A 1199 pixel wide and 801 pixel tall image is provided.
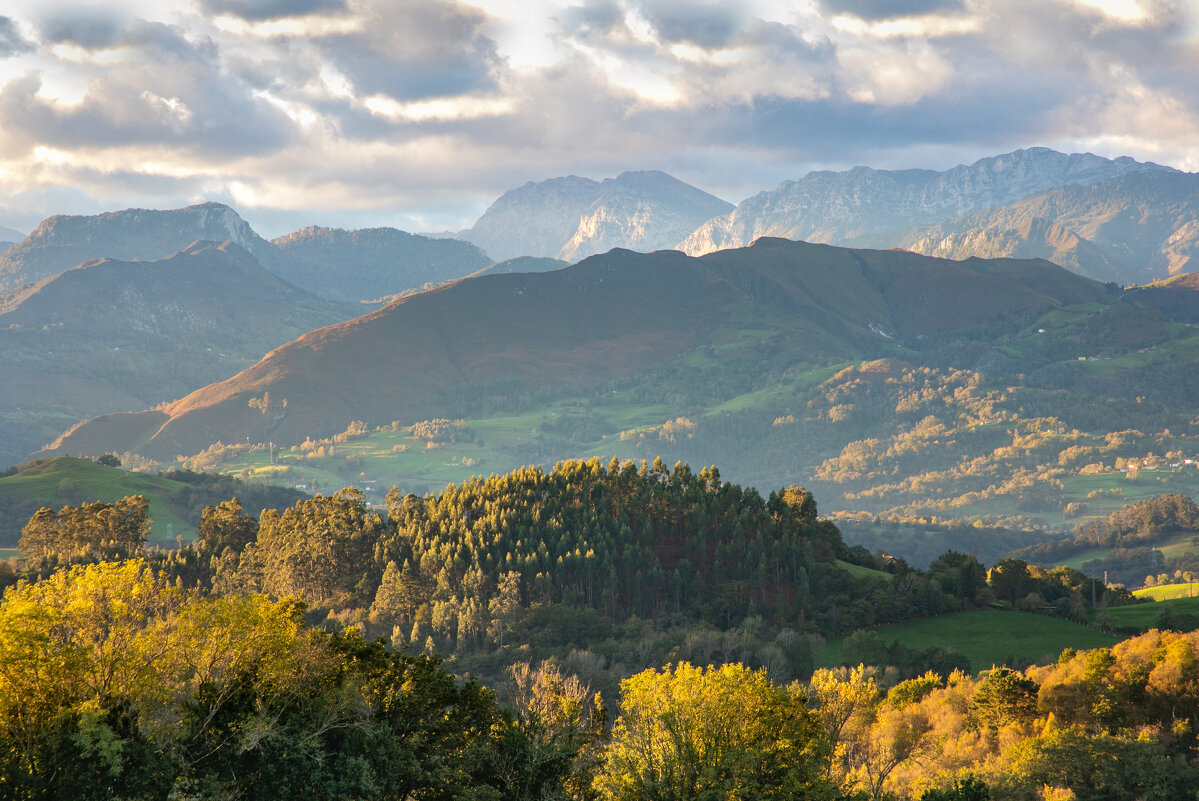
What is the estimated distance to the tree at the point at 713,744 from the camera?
55188 millimetres

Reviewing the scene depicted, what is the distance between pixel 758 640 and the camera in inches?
6004

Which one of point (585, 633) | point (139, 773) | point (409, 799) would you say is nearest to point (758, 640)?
point (585, 633)

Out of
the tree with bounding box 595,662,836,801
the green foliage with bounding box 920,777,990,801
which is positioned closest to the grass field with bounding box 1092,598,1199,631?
the green foliage with bounding box 920,777,990,801

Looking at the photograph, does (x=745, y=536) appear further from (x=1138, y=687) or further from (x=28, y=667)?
(x=28, y=667)

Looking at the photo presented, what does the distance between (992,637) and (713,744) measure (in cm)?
11280

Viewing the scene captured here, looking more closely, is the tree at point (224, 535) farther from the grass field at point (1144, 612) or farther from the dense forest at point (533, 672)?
the grass field at point (1144, 612)

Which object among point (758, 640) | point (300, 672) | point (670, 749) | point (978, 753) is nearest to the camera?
point (300, 672)

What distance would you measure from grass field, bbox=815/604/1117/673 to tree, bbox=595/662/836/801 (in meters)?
90.9

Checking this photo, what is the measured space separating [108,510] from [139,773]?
168876 mm

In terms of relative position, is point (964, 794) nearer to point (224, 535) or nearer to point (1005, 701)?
point (1005, 701)

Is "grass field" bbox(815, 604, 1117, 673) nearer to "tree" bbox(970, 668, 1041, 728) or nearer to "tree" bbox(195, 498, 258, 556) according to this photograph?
"tree" bbox(970, 668, 1041, 728)

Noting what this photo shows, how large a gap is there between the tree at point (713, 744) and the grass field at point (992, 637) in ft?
298

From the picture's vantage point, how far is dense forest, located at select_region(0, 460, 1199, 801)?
1804 inches

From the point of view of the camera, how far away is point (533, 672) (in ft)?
451
